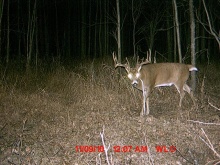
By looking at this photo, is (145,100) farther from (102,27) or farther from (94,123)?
(102,27)

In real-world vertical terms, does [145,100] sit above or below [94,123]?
above

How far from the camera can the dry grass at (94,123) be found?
462 cm

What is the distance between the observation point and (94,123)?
605 centimetres

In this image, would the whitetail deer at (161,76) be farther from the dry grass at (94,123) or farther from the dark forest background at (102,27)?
the dark forest background at (102,27)

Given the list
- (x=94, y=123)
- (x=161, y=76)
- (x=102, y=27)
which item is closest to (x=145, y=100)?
(x=161, y=76)

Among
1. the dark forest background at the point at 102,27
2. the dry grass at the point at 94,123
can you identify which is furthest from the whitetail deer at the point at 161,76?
the dark forest background at the point at 102,27

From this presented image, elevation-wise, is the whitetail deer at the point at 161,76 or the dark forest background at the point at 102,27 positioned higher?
the dark forest background at the point at 102,27

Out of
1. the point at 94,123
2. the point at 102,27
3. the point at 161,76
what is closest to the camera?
the point at 94,123

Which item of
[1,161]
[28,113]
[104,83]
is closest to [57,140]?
[1,161]

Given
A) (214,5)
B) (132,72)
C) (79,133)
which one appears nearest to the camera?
(79,133)

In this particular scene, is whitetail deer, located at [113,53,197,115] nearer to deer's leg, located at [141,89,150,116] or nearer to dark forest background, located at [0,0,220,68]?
deer's leg, located at [141,89,150,116]

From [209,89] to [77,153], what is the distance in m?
5.78

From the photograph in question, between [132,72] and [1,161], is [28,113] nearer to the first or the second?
[1,161]

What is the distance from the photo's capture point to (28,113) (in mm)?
6516
